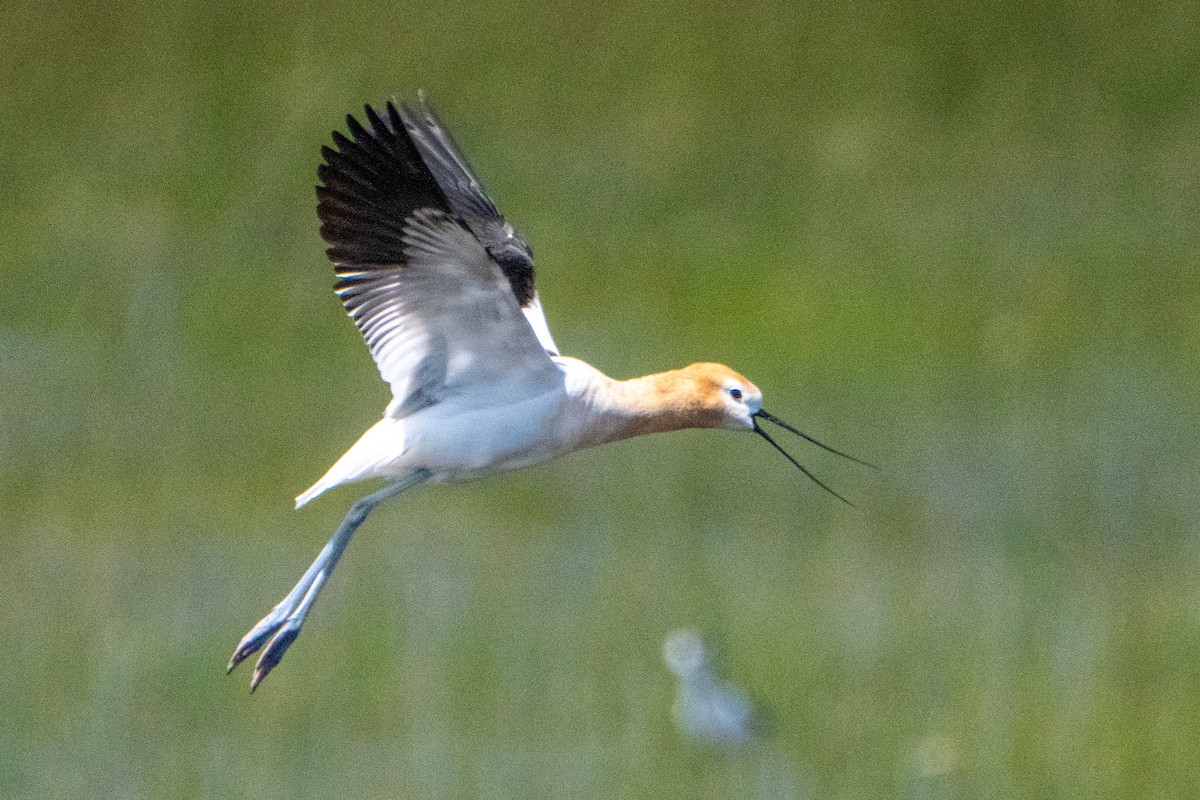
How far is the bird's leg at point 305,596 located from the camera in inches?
211

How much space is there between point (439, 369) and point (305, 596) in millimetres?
621

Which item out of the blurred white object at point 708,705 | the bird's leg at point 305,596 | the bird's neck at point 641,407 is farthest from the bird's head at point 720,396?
the blurred white object at point 708,705

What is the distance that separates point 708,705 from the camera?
8.21 metres

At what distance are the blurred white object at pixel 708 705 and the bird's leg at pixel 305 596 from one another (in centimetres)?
290

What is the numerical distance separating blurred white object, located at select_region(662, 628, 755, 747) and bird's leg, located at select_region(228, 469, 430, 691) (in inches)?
114

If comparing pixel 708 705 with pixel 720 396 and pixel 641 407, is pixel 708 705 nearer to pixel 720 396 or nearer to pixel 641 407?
pixel 720 396

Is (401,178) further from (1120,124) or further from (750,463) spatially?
(1120,124)

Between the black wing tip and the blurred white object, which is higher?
the black wing tip

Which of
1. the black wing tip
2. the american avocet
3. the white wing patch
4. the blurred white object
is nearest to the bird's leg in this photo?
the american avocet

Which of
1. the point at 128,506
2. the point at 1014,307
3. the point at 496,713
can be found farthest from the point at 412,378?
the point at 1014,307

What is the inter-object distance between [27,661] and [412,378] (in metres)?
5.60

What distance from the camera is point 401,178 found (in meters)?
5.00

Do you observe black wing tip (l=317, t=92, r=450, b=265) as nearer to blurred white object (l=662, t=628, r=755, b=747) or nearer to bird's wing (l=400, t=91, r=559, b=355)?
bird's wing (l=400, t=91, r=559, b=355)

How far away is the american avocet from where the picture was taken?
198 inches
